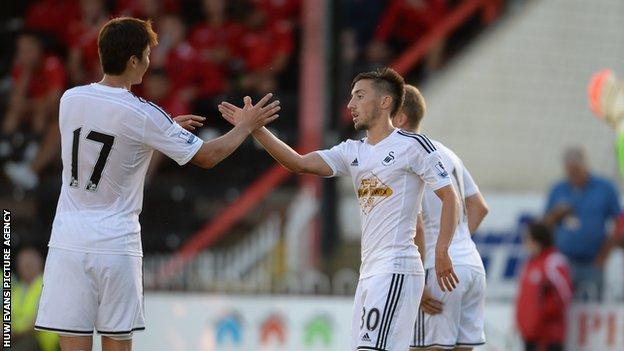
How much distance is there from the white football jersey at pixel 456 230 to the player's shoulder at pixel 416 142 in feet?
2.14

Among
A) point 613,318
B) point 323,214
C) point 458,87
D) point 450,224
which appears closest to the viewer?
point 450,224

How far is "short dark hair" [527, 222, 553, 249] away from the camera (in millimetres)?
12977

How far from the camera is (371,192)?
26.0 ft

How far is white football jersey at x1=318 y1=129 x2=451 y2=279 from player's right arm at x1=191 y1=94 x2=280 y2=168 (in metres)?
0.58

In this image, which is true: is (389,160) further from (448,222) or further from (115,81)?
(115,81)

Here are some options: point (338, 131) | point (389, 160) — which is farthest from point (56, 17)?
point (389, 160)

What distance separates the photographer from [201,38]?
631 inches

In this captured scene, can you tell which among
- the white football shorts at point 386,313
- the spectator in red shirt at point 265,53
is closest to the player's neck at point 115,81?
the white football shorts at point 386,313

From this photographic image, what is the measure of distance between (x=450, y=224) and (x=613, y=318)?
583 centimetres

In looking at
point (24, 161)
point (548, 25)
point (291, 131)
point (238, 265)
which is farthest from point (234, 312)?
point (548, 25)

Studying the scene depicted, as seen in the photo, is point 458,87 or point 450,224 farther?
point 458,87

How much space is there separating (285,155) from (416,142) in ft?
2.34

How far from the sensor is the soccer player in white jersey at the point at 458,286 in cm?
849

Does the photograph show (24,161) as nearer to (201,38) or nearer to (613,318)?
(201,38)
